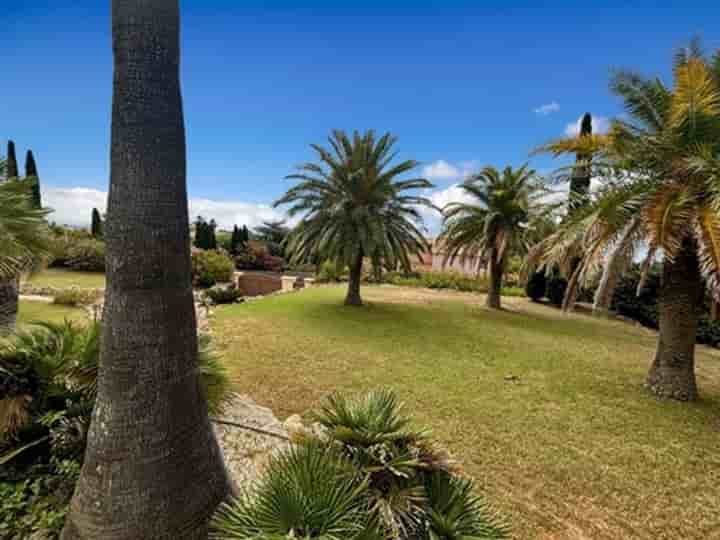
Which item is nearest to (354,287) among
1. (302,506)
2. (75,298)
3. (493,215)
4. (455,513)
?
(493,215)

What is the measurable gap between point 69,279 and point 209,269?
6700mm

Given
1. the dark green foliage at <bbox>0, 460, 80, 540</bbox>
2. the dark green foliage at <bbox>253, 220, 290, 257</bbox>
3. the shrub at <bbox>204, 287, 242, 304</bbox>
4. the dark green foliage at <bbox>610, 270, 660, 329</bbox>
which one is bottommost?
the shrub at <bbox>204, 287, 242, 304</bbox>

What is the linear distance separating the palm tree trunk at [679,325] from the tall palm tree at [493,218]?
569 cm

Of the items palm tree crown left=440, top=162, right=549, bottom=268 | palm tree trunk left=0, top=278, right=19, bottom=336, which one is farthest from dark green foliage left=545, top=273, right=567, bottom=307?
palm tree trunk left=0, top=278, right=19, bottom=336

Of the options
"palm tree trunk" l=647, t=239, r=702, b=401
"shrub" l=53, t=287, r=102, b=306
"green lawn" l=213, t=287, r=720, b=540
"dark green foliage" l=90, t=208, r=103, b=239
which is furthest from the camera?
"dark green foliage" l=90, t=208, r=103, b=239

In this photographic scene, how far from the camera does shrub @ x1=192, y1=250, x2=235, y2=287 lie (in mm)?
17812

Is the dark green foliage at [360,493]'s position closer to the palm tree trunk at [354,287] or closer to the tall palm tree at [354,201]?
the tall palm tree at [354,201]

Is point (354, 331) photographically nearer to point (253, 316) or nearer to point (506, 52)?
point (253, 316)

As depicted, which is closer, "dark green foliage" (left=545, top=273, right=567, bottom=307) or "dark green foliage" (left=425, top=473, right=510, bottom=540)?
"dark green foliage" (left=425, top=473, right=510, bottom=540)

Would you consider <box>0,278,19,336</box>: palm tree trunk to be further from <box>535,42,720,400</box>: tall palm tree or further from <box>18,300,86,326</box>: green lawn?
<box>535,42,720,400</box>: tall palm tree

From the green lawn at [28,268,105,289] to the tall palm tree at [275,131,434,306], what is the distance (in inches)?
419

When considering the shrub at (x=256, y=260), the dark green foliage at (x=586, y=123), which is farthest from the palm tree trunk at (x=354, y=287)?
the shrub at (x=256, y=260)

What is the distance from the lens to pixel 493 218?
38.7 ft

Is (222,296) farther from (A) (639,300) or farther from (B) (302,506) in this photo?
(A) (639,300)
